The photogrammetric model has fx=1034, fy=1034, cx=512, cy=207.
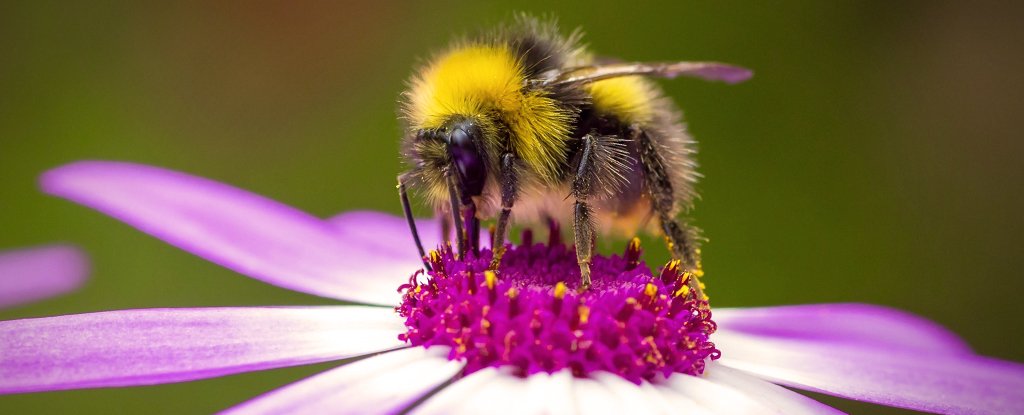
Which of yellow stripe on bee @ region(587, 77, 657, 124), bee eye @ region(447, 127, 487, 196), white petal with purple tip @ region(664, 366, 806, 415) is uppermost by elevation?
yellow stripe on bee @ region(587, 77, 657, 124)

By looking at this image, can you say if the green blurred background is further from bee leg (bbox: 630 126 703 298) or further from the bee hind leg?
the bee hind leg

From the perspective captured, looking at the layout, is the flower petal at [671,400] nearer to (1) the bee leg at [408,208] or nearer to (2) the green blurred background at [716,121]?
(1) the bee leg at [408,208]

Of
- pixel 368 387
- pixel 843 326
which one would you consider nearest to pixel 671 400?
pixel 368 387

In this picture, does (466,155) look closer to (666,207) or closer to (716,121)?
(666,207)

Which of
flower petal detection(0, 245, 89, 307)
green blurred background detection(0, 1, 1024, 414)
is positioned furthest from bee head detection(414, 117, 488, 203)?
green blurred background detection(0, 1, 1024, 414)

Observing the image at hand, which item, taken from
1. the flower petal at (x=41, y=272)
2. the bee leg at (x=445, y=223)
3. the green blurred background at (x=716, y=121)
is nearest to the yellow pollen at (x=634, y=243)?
the bee leg at (x=445, y=223)
